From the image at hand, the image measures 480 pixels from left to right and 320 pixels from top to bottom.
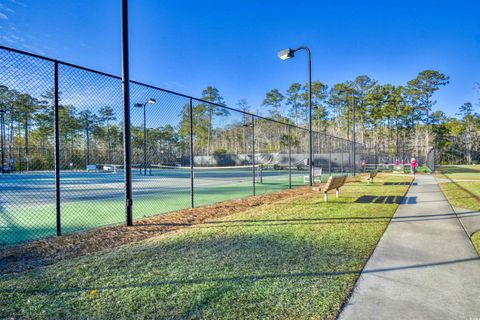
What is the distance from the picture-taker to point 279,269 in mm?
3260

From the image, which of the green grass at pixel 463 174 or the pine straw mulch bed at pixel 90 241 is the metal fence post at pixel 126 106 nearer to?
the pine straw mulch bed at pixel 90 241

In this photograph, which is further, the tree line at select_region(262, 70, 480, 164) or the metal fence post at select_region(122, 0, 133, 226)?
the tree line at select_region(262, 70, 480, 164)

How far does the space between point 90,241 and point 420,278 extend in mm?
4618

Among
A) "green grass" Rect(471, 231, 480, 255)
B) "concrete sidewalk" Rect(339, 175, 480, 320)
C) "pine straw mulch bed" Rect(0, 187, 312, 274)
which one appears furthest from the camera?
"green grass" Rect(471, 231, 480, 255)

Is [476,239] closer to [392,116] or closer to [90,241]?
[90,241]

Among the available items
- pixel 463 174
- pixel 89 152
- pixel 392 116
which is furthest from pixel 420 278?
pixel 392 116

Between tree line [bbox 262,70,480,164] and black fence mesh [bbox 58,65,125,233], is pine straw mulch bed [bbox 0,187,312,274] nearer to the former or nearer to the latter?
black fence mesh [bbox 58,65,125,233]

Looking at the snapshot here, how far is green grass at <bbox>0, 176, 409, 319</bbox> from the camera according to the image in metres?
2.41

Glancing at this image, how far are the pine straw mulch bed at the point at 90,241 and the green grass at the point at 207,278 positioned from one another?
0.35m

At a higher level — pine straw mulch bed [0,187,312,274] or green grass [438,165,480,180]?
green grass [438,165,480,180]

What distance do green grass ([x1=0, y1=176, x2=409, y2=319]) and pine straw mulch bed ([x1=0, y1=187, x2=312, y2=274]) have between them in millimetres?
348

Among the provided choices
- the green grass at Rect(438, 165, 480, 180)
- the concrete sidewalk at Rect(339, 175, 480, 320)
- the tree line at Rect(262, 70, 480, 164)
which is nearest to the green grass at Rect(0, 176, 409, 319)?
the concrete sidewalk at Rect(339, 175, 480, 320)

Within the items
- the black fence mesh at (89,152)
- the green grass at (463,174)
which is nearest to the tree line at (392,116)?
the green grass at (463,174)

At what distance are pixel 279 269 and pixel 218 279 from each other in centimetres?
73
